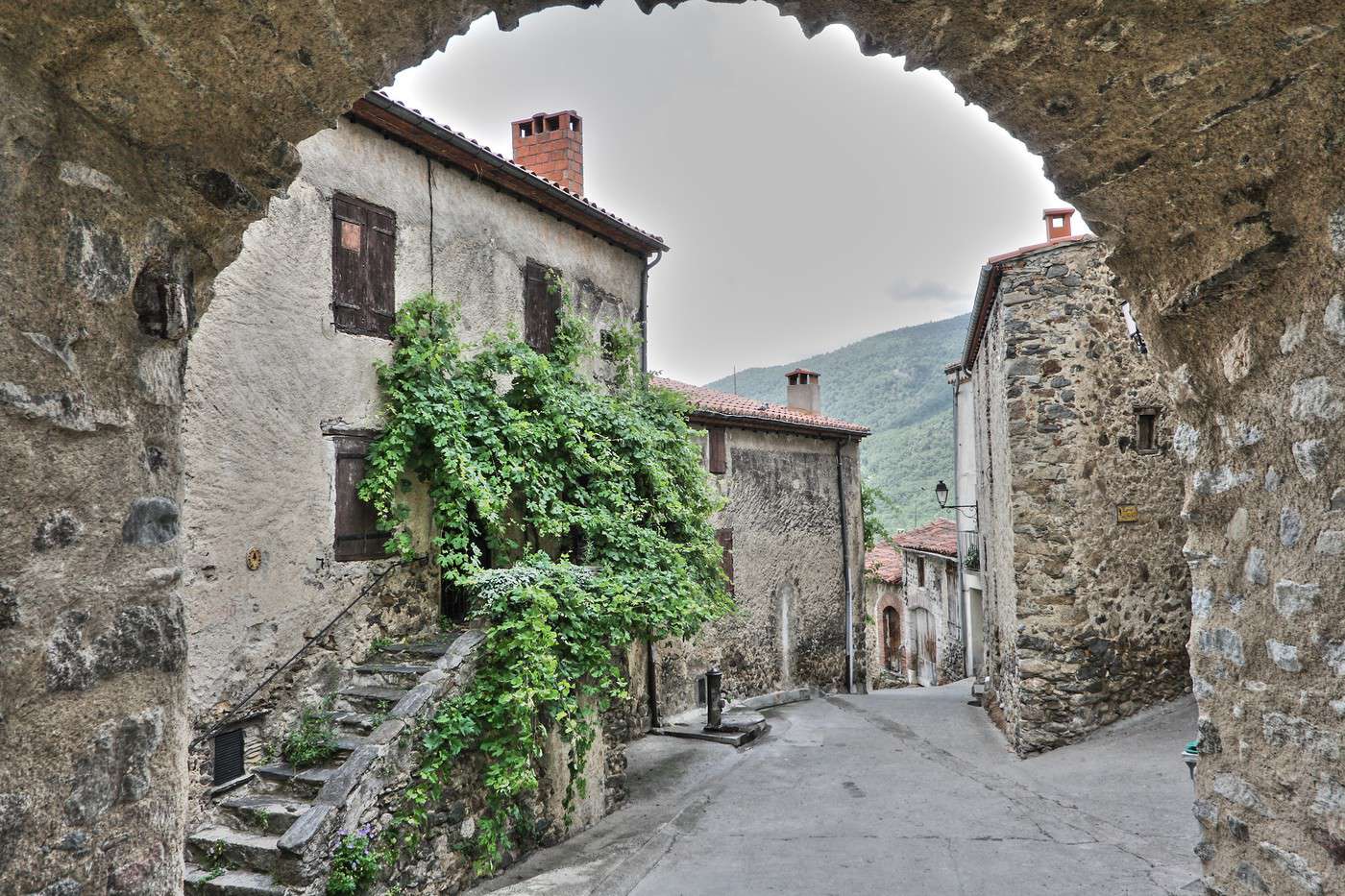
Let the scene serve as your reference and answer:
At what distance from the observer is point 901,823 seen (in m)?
7.45

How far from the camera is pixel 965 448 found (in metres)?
16.5

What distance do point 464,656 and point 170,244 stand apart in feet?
16.3

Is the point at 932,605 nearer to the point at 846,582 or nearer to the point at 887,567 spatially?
the point at 887,567

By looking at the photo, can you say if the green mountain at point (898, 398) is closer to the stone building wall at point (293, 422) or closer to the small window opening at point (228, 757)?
the stone building wall at point (293, 422)

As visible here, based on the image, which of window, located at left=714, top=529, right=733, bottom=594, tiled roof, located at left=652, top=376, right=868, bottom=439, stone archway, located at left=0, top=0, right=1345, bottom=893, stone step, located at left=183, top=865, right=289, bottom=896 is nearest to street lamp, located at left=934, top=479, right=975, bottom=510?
tiled roof, located at left=652, top=376, right=868, bottom=439

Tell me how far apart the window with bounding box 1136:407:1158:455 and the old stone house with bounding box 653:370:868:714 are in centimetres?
601

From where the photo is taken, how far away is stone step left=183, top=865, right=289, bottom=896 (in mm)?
5348

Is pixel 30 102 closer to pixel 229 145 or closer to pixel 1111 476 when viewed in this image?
pixel 229 145

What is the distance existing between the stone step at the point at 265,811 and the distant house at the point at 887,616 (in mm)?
19960

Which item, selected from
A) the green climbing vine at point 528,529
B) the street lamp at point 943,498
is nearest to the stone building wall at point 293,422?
the green climbing vine at point 528,529

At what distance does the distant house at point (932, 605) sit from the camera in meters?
18.8

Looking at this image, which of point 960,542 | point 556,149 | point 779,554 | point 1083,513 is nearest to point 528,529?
point 556,149

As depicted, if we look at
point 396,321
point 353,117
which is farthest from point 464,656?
point 353,117

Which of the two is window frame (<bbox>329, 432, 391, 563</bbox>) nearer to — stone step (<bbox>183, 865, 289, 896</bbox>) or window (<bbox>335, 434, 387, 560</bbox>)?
window (<bbox>335, 434, 387, 560</bbox>)
